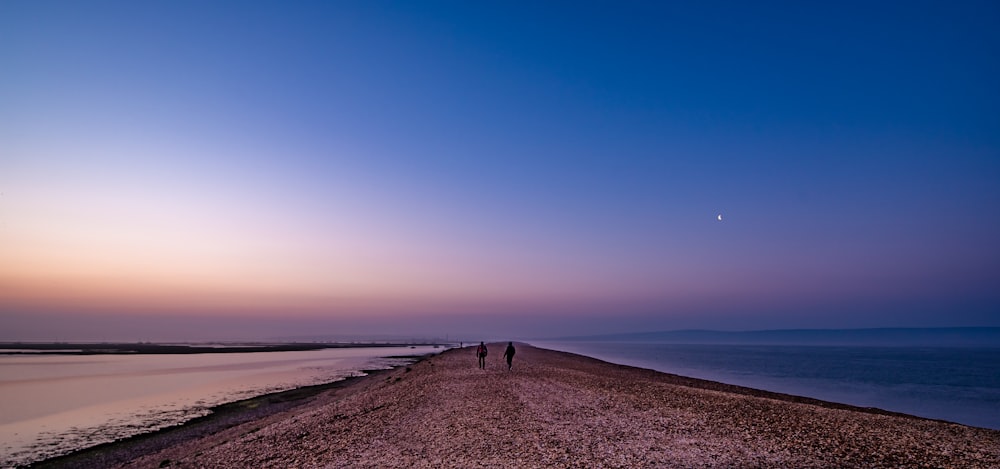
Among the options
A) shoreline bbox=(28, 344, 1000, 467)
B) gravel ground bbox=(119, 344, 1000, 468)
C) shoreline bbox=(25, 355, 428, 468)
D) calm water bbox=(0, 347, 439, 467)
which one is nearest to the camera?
gravel ground bbox=(119, 344, 1000, 468)

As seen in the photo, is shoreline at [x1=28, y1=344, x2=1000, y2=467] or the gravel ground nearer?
the gravel ground

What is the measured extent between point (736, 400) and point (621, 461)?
14.1 meters

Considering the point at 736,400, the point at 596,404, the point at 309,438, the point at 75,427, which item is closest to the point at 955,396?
the point at 736,400

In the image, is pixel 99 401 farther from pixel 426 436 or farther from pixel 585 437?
pixel 585 437

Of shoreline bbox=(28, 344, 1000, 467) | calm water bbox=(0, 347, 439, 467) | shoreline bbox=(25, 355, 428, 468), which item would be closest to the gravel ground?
shoreline bbox=(28, 344, 1000, 467)

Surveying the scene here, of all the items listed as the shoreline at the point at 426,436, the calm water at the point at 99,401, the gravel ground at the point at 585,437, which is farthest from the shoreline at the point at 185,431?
the gravel ground at the point at 585,437

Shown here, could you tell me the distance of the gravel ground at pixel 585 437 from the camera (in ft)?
46.7

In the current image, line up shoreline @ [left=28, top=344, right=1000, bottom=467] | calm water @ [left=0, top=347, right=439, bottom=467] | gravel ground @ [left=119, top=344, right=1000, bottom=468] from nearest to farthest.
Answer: gravel ground @ [left=119, top=344, right=1000, bottom=468] → shoreline @ [left=28, top=344, right=1000, bottom=467] → calm water @ [left=0, top=347, right=439, bottom=467]

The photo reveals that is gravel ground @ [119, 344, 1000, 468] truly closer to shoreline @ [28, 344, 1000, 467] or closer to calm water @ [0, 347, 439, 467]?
shoreline @ [28, 344, 1000, 467]

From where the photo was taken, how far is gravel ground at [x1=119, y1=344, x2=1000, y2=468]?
14227 millimetres

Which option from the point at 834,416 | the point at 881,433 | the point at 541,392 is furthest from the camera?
the point at 541,392

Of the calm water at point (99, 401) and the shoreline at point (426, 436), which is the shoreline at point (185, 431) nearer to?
the shoreline at point (426, 436)

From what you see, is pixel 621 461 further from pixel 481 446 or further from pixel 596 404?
pixel 596 404

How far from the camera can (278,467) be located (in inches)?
589
